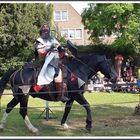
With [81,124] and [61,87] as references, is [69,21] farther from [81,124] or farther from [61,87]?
[61,87]

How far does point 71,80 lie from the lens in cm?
926

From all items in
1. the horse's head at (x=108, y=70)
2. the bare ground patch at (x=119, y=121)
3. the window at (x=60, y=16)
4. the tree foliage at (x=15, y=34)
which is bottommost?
the bare ground patch at (x=119, y=121)

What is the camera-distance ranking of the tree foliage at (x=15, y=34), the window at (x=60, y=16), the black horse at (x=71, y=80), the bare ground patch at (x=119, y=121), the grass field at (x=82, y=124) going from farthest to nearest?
the window at (x=60, y=16) < the tree foliage at (x=15, y=34) < the bare ground patch at (x=119, y=121) < the black horse at (x=71, y=80) < the grass field at (x=82, y=124)

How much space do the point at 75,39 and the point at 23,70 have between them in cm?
4490

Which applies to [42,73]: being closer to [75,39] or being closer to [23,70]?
[23,70]

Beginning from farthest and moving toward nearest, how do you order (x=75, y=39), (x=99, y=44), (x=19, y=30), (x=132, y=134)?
(x=75, y=39) → (x=99, y=44) → (x=19, y=30) → (x=132, y=134)

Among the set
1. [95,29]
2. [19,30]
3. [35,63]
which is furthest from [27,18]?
[35,63]

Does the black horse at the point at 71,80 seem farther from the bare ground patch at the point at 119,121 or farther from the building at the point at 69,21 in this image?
the building at the point at 69,21

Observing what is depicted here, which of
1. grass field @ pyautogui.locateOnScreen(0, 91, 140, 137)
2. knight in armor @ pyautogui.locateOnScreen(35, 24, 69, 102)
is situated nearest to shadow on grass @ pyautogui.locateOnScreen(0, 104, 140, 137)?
grass field @ pyautogui.locateOnScreen(0, 91, 140, 137)

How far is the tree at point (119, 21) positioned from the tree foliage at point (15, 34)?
5.60m

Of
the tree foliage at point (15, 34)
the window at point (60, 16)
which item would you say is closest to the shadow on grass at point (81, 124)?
the tree foliage at point (15, 34)

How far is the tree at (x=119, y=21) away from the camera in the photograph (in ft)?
97.0

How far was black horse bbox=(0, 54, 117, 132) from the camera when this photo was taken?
29.9ft

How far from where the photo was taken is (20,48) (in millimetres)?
29281
